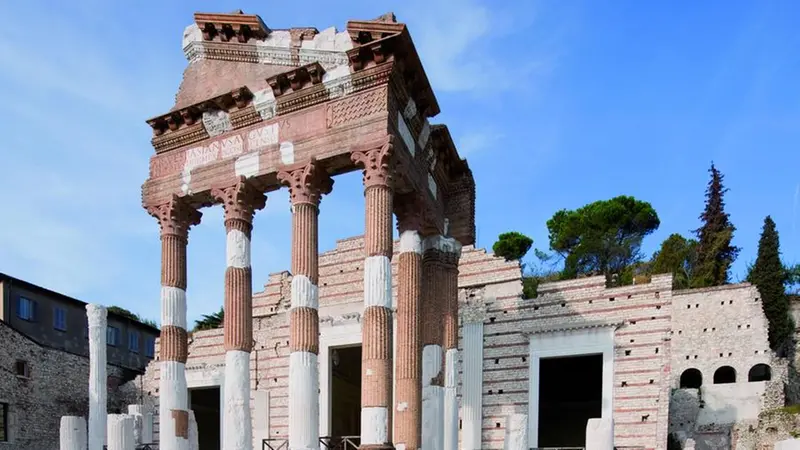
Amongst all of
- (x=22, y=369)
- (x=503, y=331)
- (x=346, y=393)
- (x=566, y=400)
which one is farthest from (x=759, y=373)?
(x=22, y=369)

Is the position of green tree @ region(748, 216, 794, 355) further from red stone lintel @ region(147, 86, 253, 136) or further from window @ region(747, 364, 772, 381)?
red stone lintel @ region(147, 86, 253, 136)

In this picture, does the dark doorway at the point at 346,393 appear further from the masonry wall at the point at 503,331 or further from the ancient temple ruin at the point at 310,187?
the ancient temple ruin at the point at 310,187

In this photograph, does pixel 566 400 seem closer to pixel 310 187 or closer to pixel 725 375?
pixel 725 375

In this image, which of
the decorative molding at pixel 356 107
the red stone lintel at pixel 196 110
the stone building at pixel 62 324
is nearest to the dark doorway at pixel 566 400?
the decorative molding at pixel 356 107

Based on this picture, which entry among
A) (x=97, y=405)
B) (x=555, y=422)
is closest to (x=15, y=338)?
(x=97, y=405)

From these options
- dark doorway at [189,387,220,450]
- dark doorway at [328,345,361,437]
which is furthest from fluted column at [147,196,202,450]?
dark doorway at [189,387,220,450]

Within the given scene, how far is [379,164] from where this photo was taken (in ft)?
36.4

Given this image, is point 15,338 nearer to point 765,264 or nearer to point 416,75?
point 416,75

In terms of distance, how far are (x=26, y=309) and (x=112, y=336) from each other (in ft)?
14.6

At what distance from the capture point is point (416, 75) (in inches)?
473

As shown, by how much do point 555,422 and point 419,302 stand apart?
1811cm

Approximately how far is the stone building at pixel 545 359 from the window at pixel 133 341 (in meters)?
7.13

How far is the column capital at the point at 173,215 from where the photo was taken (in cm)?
1326

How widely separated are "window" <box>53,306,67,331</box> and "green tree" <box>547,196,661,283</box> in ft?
92.3
